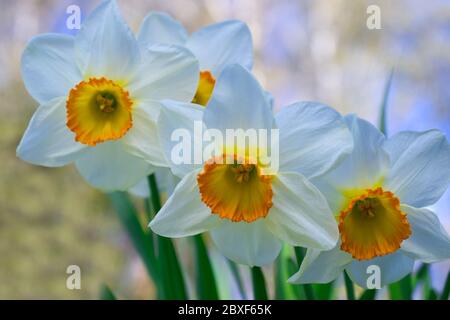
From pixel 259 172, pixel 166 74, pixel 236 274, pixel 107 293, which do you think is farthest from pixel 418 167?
pixel 107 293

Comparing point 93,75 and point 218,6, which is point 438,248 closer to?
point 93,75

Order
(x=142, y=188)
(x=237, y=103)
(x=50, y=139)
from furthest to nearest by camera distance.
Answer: (x=142, y=188), (x=50, y=139), (x=237, y=103)

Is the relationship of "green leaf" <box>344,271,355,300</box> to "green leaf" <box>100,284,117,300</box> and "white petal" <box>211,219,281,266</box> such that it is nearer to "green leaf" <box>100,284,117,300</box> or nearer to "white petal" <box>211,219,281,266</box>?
"white petal" <box>211,219,281,266</box>

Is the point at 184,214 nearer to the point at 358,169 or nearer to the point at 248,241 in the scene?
the point at 248,241

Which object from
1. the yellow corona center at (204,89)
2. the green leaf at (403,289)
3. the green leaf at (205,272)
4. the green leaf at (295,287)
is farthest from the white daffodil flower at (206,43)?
the green leaf at (403,289)

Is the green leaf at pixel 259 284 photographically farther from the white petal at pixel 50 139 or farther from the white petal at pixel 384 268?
the white petal at pixel 50 139

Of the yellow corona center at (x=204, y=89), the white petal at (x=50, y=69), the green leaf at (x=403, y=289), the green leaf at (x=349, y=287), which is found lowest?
the green leaf at (x=403, y=289)
